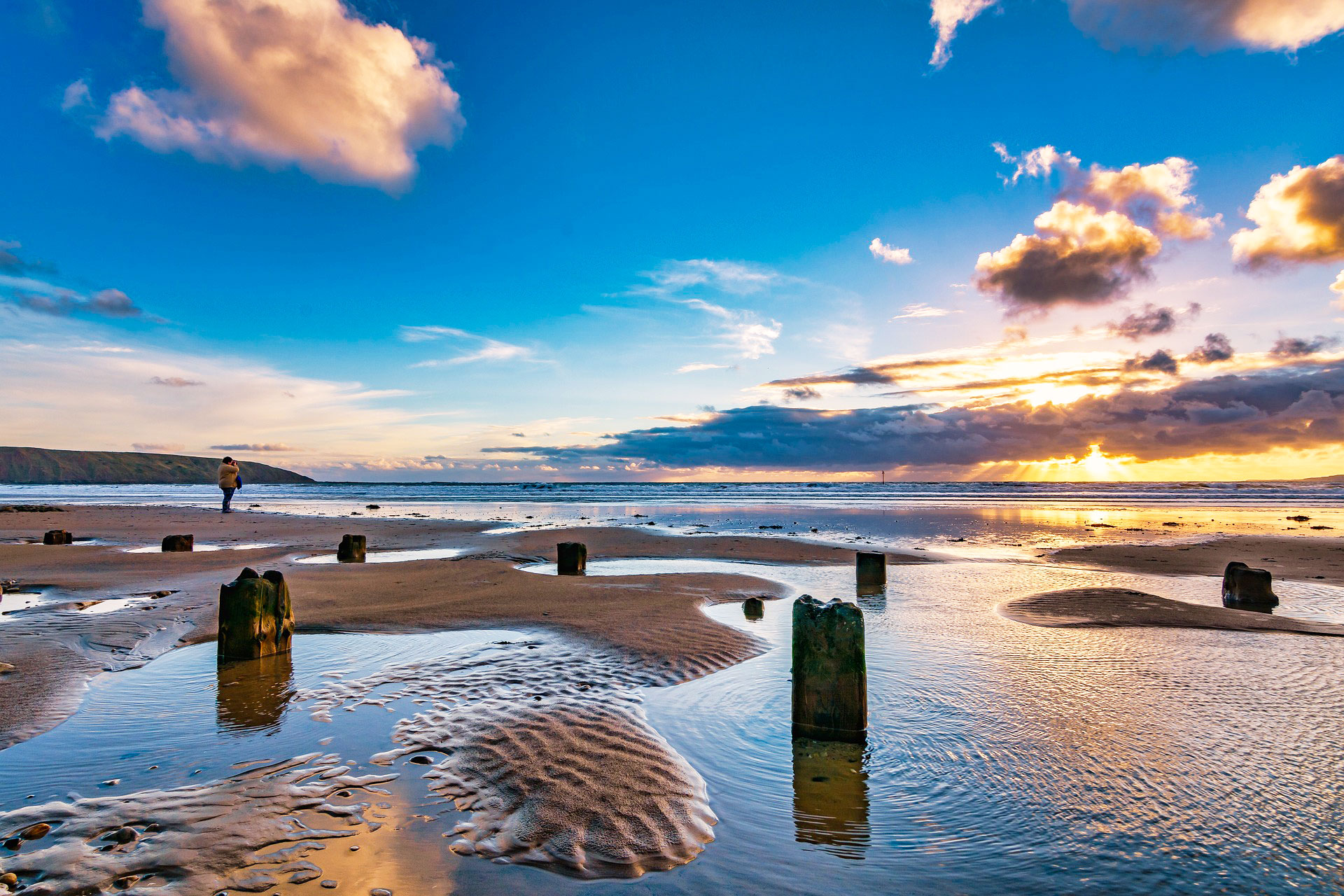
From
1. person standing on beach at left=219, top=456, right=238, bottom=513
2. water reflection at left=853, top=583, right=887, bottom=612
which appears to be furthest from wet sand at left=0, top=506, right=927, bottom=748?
person standing on beach at left=219, top=456, right=238, bottom=513

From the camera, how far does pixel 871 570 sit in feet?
38.7

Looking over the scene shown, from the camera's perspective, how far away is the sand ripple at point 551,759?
3.41 m

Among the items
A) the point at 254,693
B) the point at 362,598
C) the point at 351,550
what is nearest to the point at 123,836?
the point at 254,693

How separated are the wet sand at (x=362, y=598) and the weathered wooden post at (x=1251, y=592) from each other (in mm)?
6159

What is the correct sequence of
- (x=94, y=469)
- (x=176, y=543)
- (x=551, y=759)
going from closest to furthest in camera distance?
(x=551, y=759)
(x=176, y=543)
(x=94, y=469)

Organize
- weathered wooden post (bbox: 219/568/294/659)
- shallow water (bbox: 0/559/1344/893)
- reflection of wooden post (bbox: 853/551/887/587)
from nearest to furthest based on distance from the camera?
shallow water (bbox: 0/559/1344/893), weathered wooden post (bbox: 219/568/294/659), reflection of wooden post (bbox: 853/551/887/587)

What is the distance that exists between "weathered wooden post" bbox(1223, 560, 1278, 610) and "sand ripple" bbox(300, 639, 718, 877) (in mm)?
9397

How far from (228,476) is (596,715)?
31.3 m

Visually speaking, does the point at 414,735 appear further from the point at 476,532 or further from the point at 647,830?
the point at 476,532

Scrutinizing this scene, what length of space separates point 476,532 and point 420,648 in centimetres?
1597

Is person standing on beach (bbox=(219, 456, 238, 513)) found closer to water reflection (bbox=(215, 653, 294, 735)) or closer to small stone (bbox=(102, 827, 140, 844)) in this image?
water reflection (bbox=(215, 653, 294, 735))

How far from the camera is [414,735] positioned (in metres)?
4.79

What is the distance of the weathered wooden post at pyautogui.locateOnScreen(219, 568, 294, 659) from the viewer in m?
6.57

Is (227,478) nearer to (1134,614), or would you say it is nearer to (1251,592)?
(1134,614)
